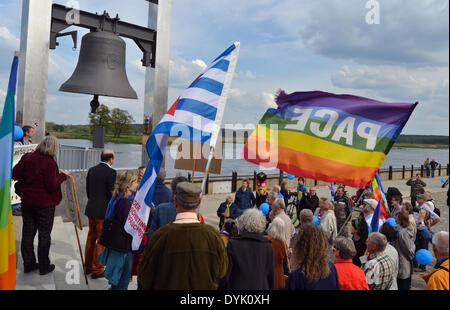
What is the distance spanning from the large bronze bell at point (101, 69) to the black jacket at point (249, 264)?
417cm

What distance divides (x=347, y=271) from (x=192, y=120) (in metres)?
1.87

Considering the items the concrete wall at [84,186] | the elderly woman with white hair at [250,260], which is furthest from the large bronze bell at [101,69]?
the elderly woman with white hair at [250,260]

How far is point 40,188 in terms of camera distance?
4.29 metres

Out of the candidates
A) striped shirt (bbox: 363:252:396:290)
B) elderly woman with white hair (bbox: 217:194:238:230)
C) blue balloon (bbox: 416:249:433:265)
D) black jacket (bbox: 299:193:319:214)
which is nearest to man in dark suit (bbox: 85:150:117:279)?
striped shirt (bbox: 363:252:396:290)

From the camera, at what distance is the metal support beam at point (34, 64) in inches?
249

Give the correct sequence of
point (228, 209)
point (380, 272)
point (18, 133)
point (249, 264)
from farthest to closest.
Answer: point (228, 209) < point (18, 133) < point (380, 272) < point (249, 264)

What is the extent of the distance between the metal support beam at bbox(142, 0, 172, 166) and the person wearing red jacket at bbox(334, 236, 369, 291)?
549cm

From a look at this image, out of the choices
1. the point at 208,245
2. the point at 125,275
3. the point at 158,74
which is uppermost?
the point at 158,74

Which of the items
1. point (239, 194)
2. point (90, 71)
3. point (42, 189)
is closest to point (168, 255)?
point (42, 189)

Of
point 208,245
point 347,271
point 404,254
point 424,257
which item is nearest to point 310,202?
point 424,257

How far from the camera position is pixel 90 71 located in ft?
21.0

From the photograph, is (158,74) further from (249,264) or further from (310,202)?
(249,264)

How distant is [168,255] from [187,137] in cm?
145
